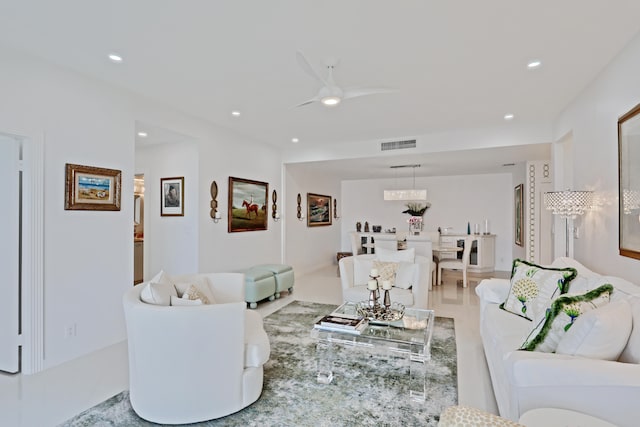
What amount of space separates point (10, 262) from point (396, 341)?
322cm

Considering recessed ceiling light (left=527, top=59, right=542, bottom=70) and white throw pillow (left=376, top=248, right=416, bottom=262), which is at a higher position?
recessed ceiling light (left=527, top=59, right=542, bottom=70)

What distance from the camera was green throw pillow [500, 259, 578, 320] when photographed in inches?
101

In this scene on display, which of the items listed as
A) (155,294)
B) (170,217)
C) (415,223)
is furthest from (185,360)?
(415,223)

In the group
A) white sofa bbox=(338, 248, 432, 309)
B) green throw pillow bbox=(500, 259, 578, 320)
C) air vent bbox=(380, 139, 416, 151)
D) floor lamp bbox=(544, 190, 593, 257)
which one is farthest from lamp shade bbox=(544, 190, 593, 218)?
air vent bbox=(380, 139, 416, 151)

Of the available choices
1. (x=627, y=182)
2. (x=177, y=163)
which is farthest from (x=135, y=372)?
(x=627, y=182)

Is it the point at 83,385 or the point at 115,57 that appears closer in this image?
the point at 83,385

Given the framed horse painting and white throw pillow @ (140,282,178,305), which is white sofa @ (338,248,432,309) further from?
white throw pillow @ (140,282,178,305)

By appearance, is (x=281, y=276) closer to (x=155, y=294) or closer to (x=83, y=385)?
(x=83, y=385)

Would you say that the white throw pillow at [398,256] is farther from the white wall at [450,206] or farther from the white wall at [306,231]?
the white wall at [450,206]

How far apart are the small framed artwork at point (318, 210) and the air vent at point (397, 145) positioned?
2.44 meters

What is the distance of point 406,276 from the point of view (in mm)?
4219

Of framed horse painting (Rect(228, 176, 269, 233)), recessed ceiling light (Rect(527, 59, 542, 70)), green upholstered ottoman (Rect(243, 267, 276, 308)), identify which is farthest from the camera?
framed horse painting (Rect(228, 176, 269, 233))

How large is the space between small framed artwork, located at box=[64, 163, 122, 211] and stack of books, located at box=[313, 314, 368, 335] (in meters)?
2.45

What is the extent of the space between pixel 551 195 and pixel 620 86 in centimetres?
114
